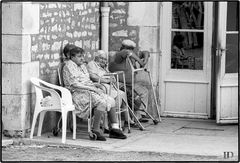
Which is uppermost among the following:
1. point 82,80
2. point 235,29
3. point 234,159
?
point 235,29

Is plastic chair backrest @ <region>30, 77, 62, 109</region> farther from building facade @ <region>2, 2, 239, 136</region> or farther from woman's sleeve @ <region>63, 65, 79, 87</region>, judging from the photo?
building facade @ <region>2, 2, 239, 136</region>

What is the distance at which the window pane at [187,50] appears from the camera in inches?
496

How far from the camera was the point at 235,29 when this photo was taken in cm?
1209

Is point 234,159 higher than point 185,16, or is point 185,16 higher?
point 185,16

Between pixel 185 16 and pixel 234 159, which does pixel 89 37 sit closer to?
pixel 185 16

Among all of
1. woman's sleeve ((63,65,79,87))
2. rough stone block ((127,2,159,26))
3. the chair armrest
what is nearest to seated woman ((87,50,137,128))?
woman's sleeve ((63,65,79,87))

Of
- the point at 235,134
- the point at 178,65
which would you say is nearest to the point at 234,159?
the point at 235,134

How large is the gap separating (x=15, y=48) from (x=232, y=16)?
11.8ft

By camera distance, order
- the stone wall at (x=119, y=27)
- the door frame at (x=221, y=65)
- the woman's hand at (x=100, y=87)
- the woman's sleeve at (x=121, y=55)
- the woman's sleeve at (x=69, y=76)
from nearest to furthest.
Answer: the woman's sleeve at (x=69, y=76) → the woman's hand at (x=100, y=87) → the woman's sleeve at (x=121, y=55) → the door frame at (x=221, y=65) → the stone wall at (x=119, y=27)

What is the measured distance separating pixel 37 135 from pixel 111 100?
1103 mm

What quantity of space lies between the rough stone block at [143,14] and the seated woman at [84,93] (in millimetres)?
1954

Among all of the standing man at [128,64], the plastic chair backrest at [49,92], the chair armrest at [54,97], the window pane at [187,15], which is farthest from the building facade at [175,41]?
the chair armrest at [54,97]

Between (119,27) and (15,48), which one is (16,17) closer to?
(15,48)

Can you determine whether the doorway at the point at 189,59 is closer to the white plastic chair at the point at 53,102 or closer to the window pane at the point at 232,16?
the window pane at the point at 232,16
